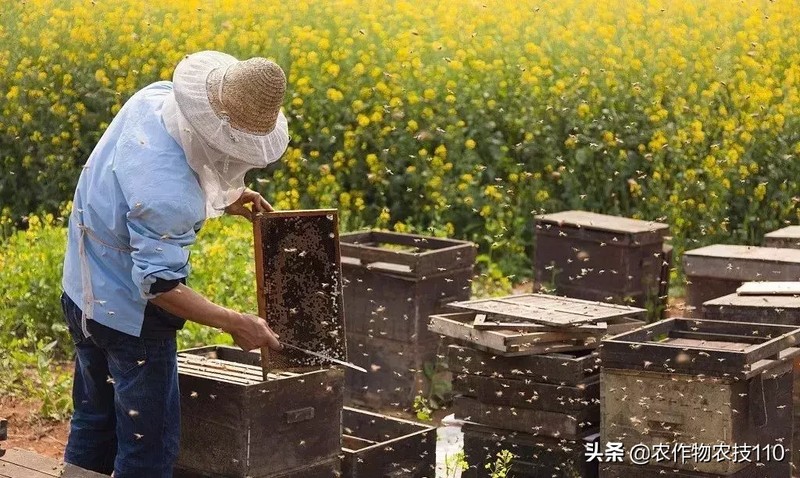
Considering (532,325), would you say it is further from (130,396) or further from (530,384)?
(130,396)

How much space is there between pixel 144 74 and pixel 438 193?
8.59ft

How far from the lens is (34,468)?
13.7 feet

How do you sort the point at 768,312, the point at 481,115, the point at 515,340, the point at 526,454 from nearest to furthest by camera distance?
1. the point at 515,340
2. the point at 526,454
3. the point at 768,312
4. the point at 481,115

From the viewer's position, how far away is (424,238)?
22.4 ft

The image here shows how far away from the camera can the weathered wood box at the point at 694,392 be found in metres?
4.54

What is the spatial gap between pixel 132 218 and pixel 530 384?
6.04 feet

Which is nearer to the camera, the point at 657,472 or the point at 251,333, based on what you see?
the point at 251,333

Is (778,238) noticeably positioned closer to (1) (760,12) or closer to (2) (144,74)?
(1) (760,12)

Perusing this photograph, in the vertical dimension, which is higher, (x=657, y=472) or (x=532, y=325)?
(x=532, y=325)

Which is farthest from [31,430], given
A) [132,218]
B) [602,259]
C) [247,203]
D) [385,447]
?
[602,259]

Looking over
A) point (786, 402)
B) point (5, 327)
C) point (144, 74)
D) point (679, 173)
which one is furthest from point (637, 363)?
point (144, 74)

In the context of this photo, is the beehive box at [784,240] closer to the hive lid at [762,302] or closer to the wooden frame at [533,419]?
the hive lid at [762,302]

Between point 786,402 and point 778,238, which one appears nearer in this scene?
point 786,402

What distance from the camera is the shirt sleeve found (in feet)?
12.5
